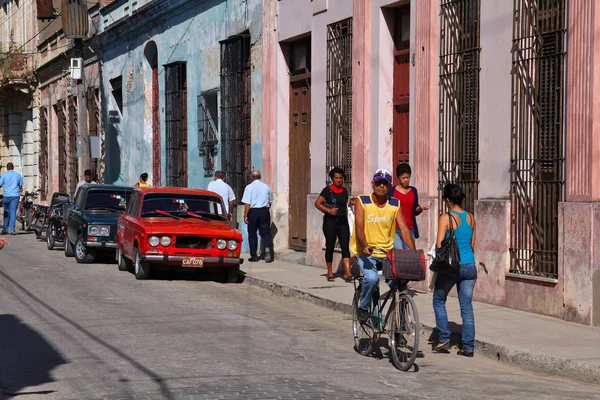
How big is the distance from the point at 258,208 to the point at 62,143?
22982 mm

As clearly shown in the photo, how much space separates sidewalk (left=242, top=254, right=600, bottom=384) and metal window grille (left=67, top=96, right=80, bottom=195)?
23.6m

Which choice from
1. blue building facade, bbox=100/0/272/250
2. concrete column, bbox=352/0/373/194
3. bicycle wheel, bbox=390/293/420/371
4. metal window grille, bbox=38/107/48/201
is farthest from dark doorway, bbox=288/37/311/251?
metal window grille, bbox=38/107/48/201

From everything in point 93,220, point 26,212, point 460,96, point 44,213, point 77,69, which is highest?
point 77,69

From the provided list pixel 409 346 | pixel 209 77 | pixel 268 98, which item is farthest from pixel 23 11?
pixel 409 346

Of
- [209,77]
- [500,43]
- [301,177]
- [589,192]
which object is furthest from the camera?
[209,77]

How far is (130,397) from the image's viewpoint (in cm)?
820

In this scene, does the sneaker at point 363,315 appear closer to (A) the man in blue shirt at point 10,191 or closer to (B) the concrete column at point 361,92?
(B) the concrete column at point 361,92

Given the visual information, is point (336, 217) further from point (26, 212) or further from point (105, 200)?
point (26, 212)

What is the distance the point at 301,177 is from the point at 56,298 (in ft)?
25.8

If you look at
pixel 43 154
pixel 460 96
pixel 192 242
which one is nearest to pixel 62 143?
pixel 43 154

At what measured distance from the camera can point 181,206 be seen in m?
18.0

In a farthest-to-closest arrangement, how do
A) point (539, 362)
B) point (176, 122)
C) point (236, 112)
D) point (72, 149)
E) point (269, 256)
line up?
point (72, 149), point (176, 122), point (236, 112), point (269, 256), point (539, 362)

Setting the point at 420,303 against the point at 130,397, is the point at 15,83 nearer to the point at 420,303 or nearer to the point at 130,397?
the point at 420,303

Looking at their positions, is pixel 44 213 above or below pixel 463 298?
above
